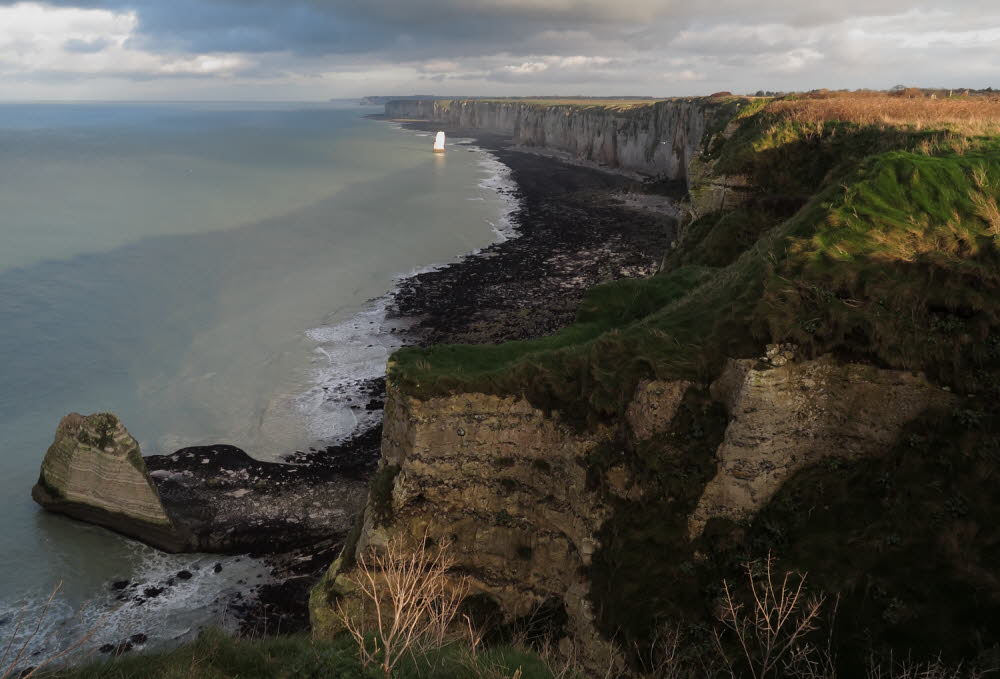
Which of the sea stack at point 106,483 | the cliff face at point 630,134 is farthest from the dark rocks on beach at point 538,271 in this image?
the sea stack at point 106,483

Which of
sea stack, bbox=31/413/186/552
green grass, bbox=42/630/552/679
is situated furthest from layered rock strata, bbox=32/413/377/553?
green grass, bbox=42/630/552/679

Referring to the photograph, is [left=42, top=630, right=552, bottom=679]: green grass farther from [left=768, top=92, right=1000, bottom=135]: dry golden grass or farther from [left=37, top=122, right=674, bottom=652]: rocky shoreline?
[left=768, top=92, right=1000, bottom=135]: dry golden grass

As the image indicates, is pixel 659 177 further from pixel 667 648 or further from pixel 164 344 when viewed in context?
pixel 667 648

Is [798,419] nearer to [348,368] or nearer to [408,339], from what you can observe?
[348,368]

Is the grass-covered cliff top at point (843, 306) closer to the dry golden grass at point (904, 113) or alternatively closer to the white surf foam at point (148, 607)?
Answer: the dry golden grass at point (904, 113)

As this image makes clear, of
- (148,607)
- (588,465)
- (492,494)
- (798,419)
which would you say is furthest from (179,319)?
(798,419)

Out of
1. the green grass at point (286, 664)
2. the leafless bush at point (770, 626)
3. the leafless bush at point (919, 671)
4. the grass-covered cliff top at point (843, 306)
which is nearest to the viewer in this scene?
the leafless bush at point (919, 671)
